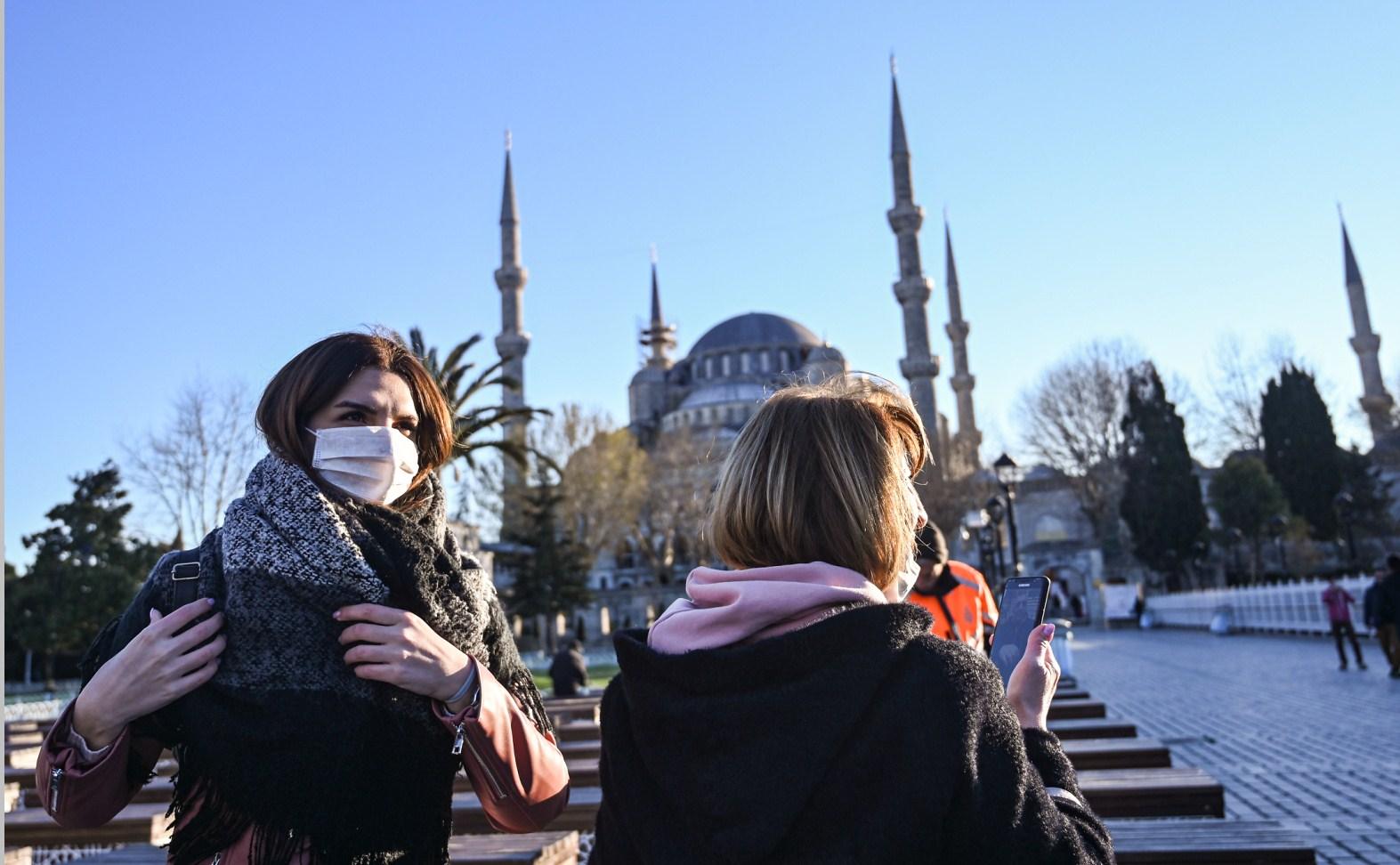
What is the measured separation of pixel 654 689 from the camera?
161cm

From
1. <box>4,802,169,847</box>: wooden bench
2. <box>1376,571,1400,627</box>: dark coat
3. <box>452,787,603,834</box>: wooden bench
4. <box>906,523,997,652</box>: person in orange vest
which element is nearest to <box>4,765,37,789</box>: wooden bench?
<box>4,802,169,847</box>: wooden bench

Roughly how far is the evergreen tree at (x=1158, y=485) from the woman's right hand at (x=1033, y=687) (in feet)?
128

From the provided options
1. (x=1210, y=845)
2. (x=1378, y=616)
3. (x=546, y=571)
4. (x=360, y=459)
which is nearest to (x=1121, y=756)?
(x=1210, y=845)

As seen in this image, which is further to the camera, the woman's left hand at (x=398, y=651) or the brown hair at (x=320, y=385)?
the brown hair at (x=320, y=385)

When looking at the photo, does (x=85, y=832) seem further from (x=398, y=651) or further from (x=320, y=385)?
(x=398, y=651)

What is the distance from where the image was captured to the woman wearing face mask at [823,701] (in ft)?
4.68

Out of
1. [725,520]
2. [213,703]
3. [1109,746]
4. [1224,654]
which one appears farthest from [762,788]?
[1224,654]

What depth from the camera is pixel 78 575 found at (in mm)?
29281

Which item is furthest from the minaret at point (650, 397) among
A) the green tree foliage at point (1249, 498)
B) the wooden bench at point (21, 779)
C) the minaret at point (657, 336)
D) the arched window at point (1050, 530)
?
the wooden bench at point (21, 779)

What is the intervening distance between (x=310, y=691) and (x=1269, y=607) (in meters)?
27.0

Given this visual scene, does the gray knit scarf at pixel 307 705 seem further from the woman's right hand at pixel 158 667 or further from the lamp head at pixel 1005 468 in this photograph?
the lamp head at pixel 1005 468

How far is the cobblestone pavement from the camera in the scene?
234 inches

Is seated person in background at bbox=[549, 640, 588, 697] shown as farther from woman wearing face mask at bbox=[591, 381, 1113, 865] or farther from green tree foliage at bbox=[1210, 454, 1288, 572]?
green tree foliage at bbox=[1210, 454, 1288, 572]

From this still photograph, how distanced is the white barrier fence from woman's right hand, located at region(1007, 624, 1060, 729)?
18554 mm
